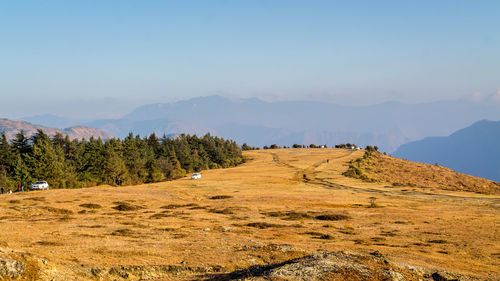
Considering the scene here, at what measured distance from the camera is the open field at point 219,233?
18.0 meters

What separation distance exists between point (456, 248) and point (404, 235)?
5.37 m

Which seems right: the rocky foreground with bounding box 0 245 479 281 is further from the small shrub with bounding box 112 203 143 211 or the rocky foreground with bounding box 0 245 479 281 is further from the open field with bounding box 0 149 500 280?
the small shrub with bounding box 112 203 143 211

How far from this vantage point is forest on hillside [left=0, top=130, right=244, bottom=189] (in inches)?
3521

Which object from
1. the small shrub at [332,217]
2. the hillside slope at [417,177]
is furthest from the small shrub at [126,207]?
the hillside slope at [417,177]

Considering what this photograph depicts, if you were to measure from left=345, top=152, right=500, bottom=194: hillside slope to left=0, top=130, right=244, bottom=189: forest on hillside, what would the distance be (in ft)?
197

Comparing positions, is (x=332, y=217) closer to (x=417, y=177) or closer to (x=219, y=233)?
(x=219, y=233)

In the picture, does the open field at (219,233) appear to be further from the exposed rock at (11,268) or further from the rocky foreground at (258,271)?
the exposed rock at (11,268)

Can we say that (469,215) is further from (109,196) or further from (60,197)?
(60,197)

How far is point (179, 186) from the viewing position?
250 ft

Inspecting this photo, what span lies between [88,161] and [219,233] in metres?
87.8

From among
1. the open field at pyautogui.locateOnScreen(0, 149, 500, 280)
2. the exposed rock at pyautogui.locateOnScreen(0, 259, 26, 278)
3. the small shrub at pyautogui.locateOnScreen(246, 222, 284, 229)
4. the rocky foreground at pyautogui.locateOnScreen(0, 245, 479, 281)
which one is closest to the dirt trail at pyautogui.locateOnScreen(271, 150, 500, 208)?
the open field at pyautogui.locateOnScreen(0, 149, 500, 280)

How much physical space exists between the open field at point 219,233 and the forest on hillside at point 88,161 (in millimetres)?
42303

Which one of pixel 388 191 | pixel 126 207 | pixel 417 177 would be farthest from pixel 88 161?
pixel 417 177

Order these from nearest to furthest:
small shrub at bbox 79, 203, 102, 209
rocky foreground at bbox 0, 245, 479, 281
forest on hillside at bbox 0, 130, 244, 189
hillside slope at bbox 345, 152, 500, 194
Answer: rocky foreground at bbox 0, 245, 479, 281 < small shrub at bbox 79, 203, 102, 209 < forest on hillside at bbox 0, 130, 244, 189 < hillside slope at bbox 345, 152, 500, 194
